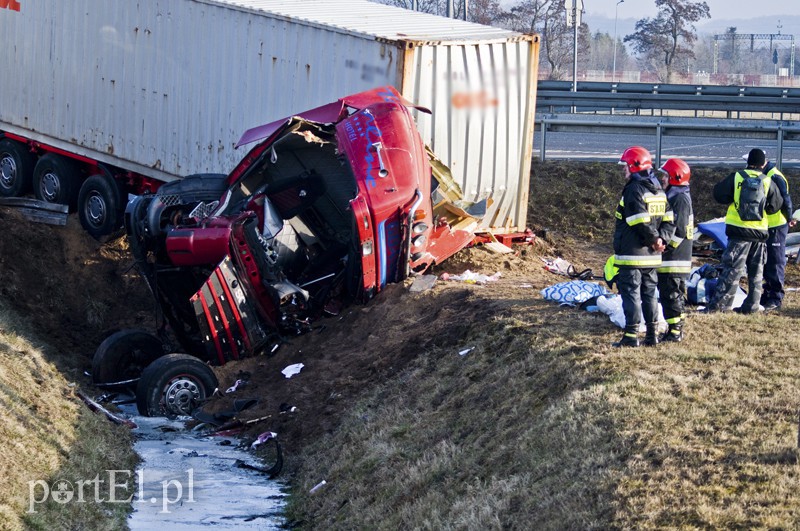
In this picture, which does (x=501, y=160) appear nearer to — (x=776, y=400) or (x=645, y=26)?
(x=776, y=400)

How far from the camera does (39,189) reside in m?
16.2

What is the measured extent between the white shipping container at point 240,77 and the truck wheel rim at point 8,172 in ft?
1.91

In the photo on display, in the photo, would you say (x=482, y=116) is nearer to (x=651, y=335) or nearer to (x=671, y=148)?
(x=651, y=335)

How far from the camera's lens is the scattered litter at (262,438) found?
9172mm

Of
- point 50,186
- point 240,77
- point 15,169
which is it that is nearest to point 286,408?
point 240,77

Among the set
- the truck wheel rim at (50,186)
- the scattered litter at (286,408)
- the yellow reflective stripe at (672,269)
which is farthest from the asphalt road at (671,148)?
the scattered litter at (286,408)

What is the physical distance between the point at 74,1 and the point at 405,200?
6.93 metres

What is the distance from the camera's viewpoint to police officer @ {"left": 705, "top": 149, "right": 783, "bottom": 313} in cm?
970

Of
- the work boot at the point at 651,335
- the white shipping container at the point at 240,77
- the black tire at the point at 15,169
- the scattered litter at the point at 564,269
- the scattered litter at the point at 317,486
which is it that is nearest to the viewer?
the scattered litter at the point at 317,486

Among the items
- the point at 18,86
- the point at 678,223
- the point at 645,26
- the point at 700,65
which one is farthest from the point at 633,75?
the point at 678,223

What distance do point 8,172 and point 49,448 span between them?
32.2 feet

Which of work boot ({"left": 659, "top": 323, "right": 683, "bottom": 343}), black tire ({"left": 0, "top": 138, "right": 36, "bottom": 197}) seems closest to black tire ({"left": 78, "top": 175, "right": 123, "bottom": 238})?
black tire ({"left": 0, "top": 138, "right": 36, "bottom": 197})

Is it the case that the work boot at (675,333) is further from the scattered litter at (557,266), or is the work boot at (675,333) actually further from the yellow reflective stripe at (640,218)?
the scattered litter at (557,266)

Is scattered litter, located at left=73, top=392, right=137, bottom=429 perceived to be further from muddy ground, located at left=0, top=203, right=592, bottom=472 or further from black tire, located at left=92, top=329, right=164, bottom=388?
black tire, located at left=92, top=329, right=164, bottom=388
